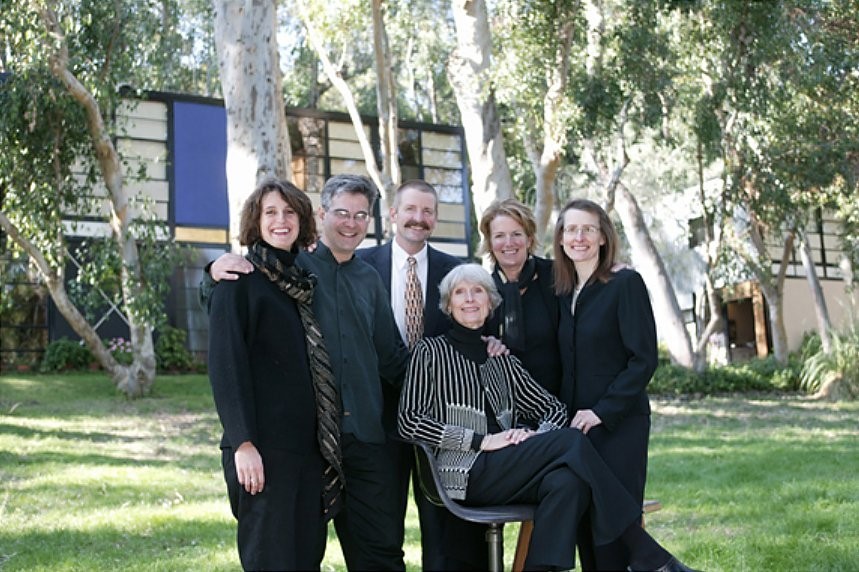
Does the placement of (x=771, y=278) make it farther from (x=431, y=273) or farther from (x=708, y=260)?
(x=431, y=273)

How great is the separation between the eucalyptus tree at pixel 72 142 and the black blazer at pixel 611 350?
35.7ft

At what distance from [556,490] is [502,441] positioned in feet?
1.19

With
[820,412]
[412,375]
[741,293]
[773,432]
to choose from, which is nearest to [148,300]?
[773,432]

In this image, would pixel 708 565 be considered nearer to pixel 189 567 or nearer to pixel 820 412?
pixel 189 567

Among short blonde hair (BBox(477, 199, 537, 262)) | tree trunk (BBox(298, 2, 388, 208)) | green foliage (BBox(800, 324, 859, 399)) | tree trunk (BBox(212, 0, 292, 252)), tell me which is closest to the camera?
short blonde hair (BBox(477, 199, 537, 262))

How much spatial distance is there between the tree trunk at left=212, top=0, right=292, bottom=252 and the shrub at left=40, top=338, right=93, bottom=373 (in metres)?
13.6

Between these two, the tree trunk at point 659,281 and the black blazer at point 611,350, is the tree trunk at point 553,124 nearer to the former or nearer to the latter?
the tree trunk at point 659,281

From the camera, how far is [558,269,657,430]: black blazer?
4.56 m


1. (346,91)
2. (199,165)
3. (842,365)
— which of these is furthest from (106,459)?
(842,365)

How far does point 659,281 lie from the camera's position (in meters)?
21.9

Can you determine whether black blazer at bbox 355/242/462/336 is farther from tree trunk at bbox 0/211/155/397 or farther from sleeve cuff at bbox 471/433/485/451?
tree trunk at bbox 0/211/155/397

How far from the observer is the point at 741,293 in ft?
104

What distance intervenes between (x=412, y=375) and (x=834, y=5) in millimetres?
14442

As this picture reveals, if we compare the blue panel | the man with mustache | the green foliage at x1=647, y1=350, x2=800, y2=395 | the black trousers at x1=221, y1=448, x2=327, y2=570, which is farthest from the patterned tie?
the blue panel
